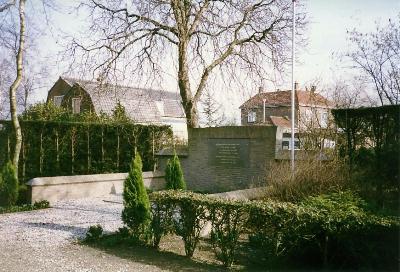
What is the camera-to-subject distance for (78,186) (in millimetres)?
14188

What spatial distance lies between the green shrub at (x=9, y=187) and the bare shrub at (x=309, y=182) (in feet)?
26.0

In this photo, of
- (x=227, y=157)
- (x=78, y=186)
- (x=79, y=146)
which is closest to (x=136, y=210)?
(x=78, y=186)

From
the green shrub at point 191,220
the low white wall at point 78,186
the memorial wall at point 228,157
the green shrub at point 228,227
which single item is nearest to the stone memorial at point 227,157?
the memorial wall at point 228,157

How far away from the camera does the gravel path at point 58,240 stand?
6395 mm

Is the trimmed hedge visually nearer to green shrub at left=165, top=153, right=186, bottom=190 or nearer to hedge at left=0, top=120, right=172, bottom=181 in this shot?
hedge at left=0, top=120, right=172, bottom=181

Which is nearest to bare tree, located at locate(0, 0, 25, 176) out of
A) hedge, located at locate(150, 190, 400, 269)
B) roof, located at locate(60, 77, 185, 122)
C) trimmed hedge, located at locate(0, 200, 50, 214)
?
trimmed hedge, located at locate(0, 200, 50, 214)

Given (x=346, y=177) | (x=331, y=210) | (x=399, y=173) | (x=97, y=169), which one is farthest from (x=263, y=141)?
(x=331, y=210)

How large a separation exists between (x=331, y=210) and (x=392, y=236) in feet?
3.20

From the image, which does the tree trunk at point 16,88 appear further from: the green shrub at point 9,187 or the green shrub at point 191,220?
the green shrub at point 191,220

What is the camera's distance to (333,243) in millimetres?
6301

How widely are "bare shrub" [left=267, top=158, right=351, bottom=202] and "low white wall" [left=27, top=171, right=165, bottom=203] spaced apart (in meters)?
7.03

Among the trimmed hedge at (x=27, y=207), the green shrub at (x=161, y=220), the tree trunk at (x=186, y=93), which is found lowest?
the trimmed hedge at (x=27, y=207)

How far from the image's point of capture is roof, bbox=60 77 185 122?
1767cm

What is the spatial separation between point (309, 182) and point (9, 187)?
9075 millimetres
